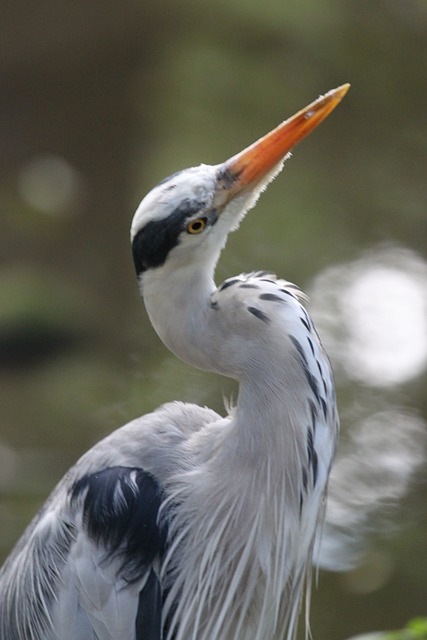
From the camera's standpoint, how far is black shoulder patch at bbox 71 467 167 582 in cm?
278

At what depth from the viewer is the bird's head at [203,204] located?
2.57 meters

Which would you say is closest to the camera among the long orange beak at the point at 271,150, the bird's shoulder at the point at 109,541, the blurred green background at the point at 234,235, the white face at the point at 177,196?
the white face at the point at 177,196

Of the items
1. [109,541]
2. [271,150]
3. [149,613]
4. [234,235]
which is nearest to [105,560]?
[109,541]

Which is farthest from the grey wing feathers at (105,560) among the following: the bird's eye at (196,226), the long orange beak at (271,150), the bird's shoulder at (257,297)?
the long orange beak at (271,150)

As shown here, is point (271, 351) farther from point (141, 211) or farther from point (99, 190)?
point (99, 190)

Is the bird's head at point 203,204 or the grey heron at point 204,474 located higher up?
the bird's head at point 203,204

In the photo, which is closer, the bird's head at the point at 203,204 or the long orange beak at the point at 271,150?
the bird's head at the point at 203,204

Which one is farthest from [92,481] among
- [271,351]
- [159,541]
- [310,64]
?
[310,64]

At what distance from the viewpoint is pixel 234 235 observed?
246 inches

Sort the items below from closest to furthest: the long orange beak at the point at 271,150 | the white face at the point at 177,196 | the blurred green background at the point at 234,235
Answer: the white face at the point at 177,196, the long orange beak at the point at 271,150, the blurred green background at the point at 234,235

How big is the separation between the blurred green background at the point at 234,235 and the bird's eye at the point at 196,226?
7.08 ft

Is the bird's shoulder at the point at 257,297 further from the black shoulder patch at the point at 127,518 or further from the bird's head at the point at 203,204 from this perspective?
the black shoulder patch at the point at 127,518

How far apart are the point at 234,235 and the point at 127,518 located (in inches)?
142

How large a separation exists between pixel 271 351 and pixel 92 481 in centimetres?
61
